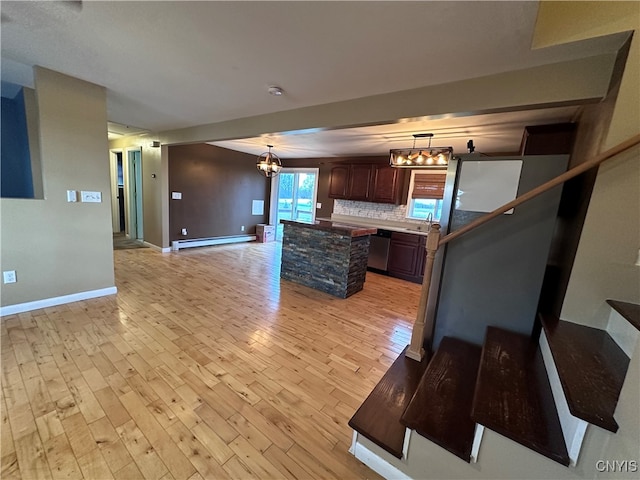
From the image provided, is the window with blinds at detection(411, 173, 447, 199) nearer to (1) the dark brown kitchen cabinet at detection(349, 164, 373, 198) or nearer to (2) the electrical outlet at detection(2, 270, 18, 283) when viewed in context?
(1) the dark brown kitchen cabinet at detection(349, 164, 373, 198)

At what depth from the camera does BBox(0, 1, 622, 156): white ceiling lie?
1.50 metres

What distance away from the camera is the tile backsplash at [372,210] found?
563 centimetres

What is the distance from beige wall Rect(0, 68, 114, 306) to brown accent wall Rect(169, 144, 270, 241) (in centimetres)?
257

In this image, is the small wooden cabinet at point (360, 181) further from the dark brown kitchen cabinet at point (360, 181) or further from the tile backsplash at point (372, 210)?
the tile backsplash at point (372, 210)

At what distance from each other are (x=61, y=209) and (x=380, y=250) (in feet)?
15.5

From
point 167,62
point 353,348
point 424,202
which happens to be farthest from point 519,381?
point 424,202

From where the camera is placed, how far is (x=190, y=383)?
191 centimetres

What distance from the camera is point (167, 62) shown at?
2225 mm

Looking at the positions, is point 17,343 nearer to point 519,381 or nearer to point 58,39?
point 58,39

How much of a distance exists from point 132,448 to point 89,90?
11.4 ft

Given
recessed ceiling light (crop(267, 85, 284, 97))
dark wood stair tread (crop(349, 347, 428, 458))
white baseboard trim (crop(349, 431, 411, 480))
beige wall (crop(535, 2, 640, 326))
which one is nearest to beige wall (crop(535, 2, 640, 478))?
beige wall (crop(535, 2, 640, 326))

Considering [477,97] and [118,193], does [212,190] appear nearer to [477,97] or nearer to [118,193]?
[118,193]

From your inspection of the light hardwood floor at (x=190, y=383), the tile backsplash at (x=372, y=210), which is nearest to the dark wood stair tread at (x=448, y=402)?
the light hardwood floor at (x=190, y=383)

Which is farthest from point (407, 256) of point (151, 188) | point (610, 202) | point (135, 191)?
point (135, 191)
